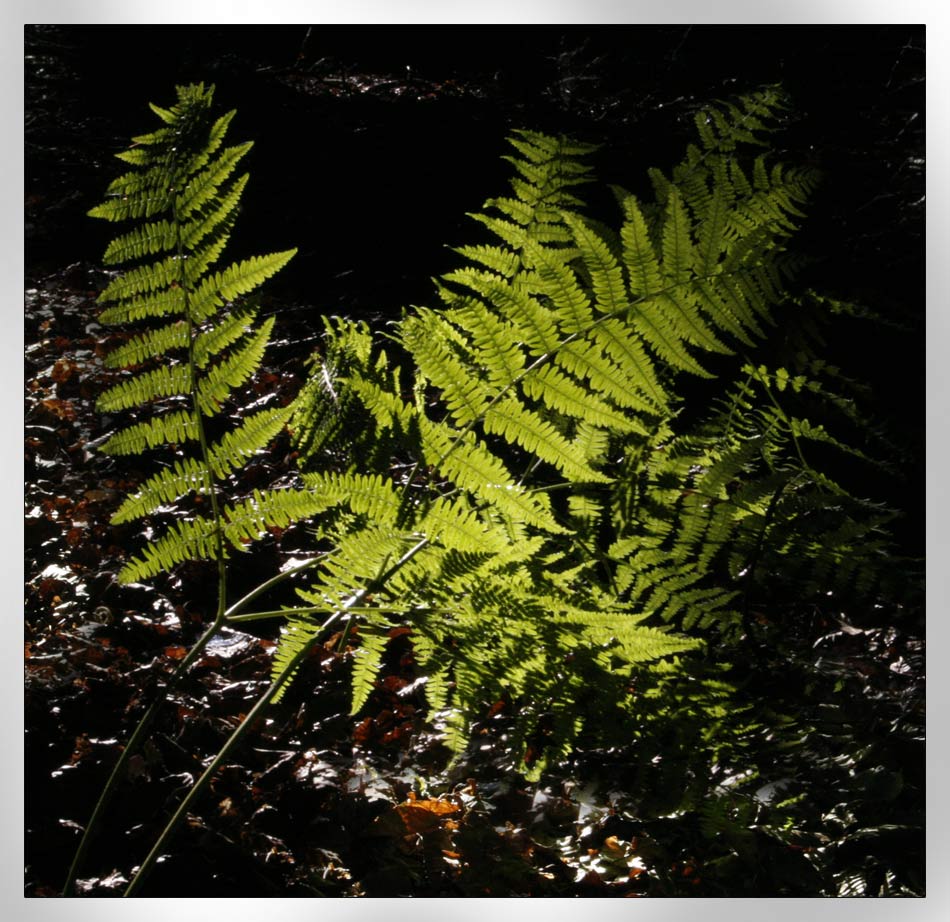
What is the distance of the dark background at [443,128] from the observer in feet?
4.72

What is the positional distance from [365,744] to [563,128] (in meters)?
1.36

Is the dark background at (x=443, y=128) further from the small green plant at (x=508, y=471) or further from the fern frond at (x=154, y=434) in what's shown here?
the fern frond at (x=154, y=434)

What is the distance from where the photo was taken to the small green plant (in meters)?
0.94

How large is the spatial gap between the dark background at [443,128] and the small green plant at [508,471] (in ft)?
1.35

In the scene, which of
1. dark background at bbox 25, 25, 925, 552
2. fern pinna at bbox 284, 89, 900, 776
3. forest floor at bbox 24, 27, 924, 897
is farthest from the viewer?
dark background at bbox 25, 25, 925, 552

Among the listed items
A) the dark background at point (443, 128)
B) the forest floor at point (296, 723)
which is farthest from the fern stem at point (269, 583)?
the dark background at point (443, 128)

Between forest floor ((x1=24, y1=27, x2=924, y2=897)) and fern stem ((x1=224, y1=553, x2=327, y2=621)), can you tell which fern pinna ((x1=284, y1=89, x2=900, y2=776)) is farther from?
forest floor ((x1=24, y1=27, x2=924, y2=897))

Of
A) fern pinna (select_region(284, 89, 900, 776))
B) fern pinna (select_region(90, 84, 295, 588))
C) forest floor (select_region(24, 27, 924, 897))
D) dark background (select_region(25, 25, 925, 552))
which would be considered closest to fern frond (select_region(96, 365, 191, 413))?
fern pinna (select_region(90, 84, 295, 588))

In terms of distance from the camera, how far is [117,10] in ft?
4.42

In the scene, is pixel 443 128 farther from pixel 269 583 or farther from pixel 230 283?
pixel 269 583

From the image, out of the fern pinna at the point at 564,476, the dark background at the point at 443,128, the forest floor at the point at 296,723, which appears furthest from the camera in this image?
the dark background at the point at 443,128

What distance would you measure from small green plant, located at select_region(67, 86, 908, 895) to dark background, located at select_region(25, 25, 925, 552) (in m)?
0.41

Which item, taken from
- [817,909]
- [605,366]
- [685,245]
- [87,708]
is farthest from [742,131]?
[87,708]

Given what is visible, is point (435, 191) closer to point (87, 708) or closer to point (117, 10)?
point (117, 10)
